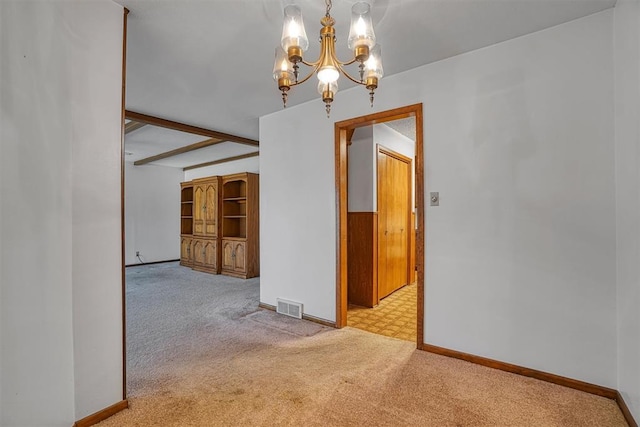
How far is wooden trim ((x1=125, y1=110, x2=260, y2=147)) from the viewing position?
363cm

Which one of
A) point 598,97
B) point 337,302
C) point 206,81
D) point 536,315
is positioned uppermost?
point 206,81

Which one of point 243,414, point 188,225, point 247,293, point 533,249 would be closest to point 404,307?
point 533,249

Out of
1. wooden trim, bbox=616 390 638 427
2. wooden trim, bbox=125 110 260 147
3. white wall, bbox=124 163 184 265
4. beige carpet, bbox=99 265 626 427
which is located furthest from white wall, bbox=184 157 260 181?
wooden trim, bbox=616 390 638 427

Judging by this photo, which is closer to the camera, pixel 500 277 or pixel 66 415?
pixel 66 415

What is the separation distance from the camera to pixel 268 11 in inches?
72.9

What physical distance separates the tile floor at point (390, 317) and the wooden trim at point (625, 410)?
133 cm

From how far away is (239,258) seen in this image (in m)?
5.71

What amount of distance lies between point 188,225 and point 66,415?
20.0 ft

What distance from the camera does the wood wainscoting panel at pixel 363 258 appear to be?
3756 millimetres

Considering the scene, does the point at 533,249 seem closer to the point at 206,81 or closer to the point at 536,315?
the point at 536,315

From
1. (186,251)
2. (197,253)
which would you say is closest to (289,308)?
(197,253)

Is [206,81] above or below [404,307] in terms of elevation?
above

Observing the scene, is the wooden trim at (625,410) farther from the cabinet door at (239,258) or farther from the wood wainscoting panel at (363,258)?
the cabinet door at (239,258)

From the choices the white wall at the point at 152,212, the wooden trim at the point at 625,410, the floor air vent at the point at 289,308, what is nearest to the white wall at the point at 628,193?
the wooden trim at the point at 625,410
